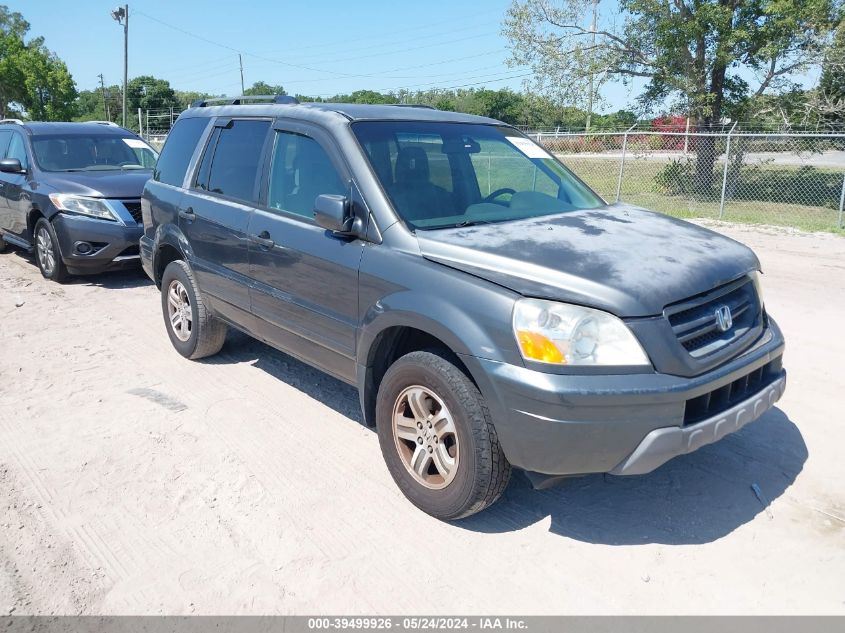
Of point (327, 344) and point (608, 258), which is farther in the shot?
point (327, 344)

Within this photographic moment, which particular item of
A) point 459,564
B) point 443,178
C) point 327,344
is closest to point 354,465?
point 327,344

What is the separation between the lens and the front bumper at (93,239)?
315 inches

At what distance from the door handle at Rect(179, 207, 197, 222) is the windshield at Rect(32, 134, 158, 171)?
4562 mm

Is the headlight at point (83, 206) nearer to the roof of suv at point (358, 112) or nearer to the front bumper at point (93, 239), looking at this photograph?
the front bumper at point (93, 239)

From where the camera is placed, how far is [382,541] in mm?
3236

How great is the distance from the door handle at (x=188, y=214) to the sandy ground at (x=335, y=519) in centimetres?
127

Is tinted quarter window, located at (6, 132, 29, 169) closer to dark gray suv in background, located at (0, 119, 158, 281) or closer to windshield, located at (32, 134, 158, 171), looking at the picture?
dark gray suv in background, located at (0, 119, 158, 281)

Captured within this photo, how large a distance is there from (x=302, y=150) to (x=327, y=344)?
1.23 meters

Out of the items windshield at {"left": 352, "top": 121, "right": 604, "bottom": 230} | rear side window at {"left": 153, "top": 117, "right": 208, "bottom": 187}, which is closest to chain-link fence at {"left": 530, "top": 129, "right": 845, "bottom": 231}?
windshield at {"left": 352, "top": 121, "right": 604, "bottom": 230}

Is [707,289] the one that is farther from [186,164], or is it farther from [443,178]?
[186,164]

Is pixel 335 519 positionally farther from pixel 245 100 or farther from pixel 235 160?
pixel 245 100

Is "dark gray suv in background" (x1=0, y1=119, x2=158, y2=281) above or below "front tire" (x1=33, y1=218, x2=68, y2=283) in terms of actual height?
above

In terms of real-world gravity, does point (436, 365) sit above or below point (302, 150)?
below

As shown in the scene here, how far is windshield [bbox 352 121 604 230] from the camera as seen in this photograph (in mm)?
3734
